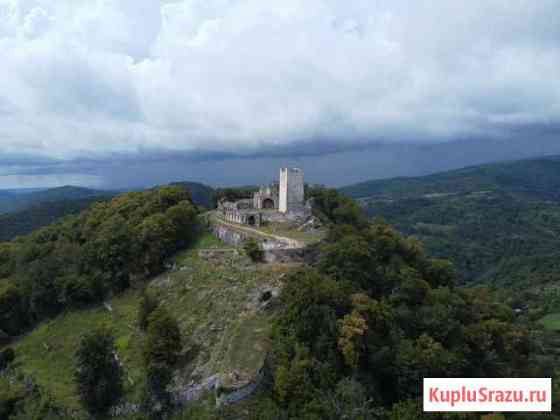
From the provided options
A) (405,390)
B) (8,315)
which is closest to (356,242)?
(405,390)

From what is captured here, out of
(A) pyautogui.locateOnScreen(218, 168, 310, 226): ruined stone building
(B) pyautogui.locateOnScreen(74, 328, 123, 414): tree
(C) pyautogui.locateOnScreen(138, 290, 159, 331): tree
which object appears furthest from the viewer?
(A) pyautogui.locateOnScreen(218, 168, 310, 226): ruined stone building

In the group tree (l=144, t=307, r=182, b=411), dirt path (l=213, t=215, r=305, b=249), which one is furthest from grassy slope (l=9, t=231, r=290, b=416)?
dirt path (l=213, t=215, r=305, b=249)

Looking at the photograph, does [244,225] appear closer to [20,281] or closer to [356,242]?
[356,242]

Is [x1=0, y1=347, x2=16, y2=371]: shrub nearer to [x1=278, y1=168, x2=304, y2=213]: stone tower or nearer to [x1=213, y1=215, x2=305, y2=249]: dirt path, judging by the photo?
[x1=213, y1=215, x2=305, y2=249]: dirt path

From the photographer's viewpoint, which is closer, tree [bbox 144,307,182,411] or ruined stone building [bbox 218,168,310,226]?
tree [bbox 144,307,182,411]

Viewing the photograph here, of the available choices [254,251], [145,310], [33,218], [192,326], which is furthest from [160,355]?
[33,218]

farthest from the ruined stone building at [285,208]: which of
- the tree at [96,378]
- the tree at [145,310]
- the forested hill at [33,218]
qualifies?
the forested hill at [33,218]

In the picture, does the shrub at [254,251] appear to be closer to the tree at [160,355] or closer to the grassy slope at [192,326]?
the grassy slope at [192,326]

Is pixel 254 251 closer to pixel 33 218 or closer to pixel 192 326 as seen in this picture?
pixel 192 326
